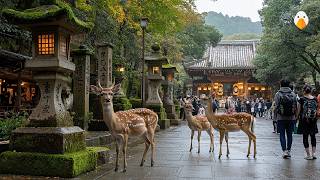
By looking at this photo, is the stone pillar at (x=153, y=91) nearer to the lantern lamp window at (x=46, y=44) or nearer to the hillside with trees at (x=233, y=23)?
the lantern lamp window at (x=46, y=44)

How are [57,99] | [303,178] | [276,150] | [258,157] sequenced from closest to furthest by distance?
1. [303,178]
2. [57,99]
3. [258,157]
4. [276,150]

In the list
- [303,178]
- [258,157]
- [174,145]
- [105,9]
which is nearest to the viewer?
[303,178]

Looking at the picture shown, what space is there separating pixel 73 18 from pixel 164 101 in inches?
777

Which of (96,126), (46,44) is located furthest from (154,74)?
(46,44)

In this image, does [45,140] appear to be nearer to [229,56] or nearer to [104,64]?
[104,64]

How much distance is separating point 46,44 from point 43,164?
2.54 metres

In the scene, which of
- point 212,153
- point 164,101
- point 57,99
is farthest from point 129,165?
point 164,101

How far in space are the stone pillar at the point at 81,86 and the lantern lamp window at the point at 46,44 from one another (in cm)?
535

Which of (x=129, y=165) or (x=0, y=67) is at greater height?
(x=0, y=67)

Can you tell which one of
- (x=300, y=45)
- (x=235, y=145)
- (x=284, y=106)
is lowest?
(x=235, y=145)

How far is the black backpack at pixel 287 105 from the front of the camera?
1157 cm

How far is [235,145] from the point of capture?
1486 centimetres

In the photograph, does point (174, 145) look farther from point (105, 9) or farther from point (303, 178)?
point (105, 9)

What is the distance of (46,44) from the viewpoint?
904 centimetres
